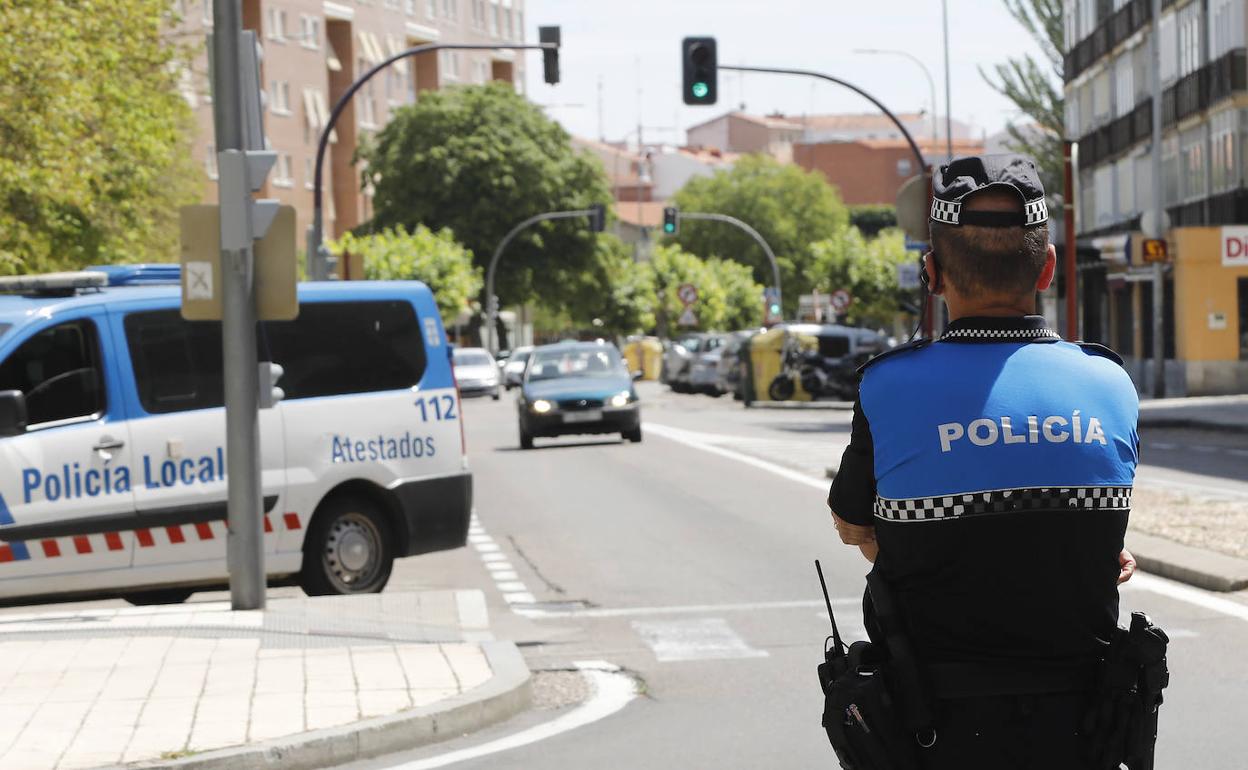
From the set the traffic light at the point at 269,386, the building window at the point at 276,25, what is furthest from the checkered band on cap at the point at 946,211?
the building window at the point at 276,25

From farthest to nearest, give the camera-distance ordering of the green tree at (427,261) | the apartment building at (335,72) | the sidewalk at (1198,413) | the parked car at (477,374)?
the apartment building at (335,72) → the green tree at (427,261) → the parked car at (477,374) → the sidewalk at (1198,413)

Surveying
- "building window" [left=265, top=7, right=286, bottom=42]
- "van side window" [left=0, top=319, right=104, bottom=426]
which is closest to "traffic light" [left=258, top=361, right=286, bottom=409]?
"van side window" [left=0, top=319, right=104, bottom=426]

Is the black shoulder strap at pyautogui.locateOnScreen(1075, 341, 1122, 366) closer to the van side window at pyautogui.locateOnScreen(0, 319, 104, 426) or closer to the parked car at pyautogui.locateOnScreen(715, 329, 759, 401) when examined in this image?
the van side window at pyautogui.locateOnScreen(0, 319, 104, 426)

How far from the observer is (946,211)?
373 centimetres

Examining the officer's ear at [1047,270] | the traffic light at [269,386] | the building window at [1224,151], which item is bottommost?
the traffic light at [269,386]

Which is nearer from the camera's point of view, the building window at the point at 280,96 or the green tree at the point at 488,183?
the green tree at the point at 488,183

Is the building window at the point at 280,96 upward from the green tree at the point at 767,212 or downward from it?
upward

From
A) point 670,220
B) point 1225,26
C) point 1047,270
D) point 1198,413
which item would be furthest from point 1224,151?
point 1047,270

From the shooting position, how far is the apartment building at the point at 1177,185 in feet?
156

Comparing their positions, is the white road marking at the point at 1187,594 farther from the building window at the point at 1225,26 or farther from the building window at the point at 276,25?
the building window at the point at 276,25

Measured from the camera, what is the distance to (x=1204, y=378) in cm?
4766

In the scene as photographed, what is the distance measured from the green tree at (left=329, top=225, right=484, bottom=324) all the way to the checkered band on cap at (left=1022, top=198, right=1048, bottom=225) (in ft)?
252

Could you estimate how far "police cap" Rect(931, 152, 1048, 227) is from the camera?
12.1 ft

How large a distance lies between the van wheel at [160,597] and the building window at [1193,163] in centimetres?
4112
